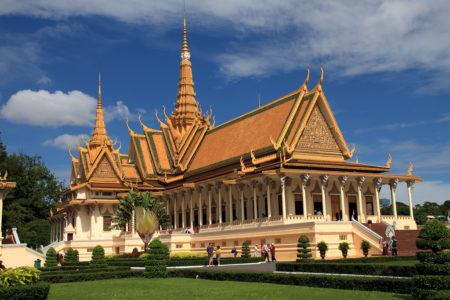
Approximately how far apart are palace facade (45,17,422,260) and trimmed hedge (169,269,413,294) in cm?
894

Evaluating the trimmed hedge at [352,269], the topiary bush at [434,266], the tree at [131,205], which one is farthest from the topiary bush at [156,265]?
the tree at [131,205]

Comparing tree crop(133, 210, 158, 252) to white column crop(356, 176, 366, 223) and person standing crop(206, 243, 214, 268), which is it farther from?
white column crop(356, 176, 366, 223)

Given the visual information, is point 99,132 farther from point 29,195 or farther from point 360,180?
point 360,180

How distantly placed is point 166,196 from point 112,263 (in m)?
15.3

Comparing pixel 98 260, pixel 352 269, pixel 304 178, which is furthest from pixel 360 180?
pixel 352 269

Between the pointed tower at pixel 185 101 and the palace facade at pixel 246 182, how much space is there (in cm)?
13

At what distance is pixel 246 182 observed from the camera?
31.7 metres

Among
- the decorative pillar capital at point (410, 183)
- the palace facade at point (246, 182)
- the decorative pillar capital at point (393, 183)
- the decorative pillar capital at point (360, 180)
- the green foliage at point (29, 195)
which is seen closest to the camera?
the palace facade at point (246, 182)

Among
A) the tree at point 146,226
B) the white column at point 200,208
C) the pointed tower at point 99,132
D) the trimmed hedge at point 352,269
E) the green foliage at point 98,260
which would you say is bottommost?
the trimmed hedge at point 352,269

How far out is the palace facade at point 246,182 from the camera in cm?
2880

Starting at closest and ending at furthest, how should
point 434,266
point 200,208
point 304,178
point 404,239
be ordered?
point 434,266
point 404,239
point 304,178
point 200,208

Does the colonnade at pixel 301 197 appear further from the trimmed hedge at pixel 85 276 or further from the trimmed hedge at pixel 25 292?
the trimmed hedge at pixel 25 292

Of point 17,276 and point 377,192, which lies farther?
point 377,192

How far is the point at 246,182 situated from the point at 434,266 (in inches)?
846
